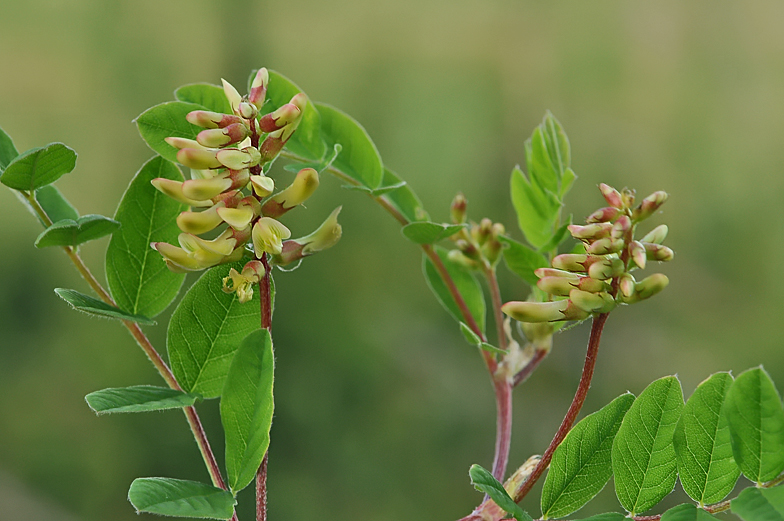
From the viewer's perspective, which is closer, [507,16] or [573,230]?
[573,230]

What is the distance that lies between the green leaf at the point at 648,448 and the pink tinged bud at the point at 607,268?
4cm

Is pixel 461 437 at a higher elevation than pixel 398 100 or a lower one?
lower

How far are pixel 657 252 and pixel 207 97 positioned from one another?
0.55 feet

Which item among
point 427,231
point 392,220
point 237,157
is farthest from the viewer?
point 392,220

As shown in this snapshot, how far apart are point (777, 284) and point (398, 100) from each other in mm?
1344

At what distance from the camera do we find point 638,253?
0.64 feet

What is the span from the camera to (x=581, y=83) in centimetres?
260

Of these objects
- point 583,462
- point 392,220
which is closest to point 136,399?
point 583,462

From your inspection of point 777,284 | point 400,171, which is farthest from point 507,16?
point 777,284

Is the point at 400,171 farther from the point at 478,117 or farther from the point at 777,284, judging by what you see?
the point at 777,284

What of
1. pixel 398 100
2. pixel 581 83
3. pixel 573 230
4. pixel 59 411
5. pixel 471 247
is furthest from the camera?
pixel 581 83

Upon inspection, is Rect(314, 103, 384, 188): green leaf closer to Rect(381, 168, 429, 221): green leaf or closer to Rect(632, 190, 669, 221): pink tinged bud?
Rect(381, 168, 429, 221): green leaf

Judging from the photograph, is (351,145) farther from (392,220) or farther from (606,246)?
(392,220)

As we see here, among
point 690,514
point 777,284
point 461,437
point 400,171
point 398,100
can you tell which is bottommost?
point 461,437
